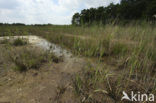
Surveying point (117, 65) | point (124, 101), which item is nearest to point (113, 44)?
point (117, 65)

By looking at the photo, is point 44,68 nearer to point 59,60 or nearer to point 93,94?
point 59,60

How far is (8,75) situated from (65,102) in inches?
42.1

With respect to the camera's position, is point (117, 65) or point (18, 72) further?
point (117, 65)

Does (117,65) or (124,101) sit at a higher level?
(117,65)

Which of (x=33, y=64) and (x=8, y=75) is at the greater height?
(x=33, y=64)

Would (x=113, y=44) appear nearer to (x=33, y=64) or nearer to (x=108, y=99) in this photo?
(x=108, y=99)

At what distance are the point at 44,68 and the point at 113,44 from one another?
5.42 feet

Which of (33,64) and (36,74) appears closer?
(36,74)

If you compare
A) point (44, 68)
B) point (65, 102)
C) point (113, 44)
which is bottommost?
point (65, 102)

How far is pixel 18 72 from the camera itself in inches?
54.0

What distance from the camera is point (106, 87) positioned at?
3.14 ft

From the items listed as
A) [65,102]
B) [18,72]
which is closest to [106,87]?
[65,102]

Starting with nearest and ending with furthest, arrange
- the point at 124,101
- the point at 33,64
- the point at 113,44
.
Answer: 1. the point at 124,101
2. the point at 33,64
3. the point at 113,44

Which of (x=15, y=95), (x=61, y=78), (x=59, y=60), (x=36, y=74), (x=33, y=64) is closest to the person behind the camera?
(x=15, y=95)
